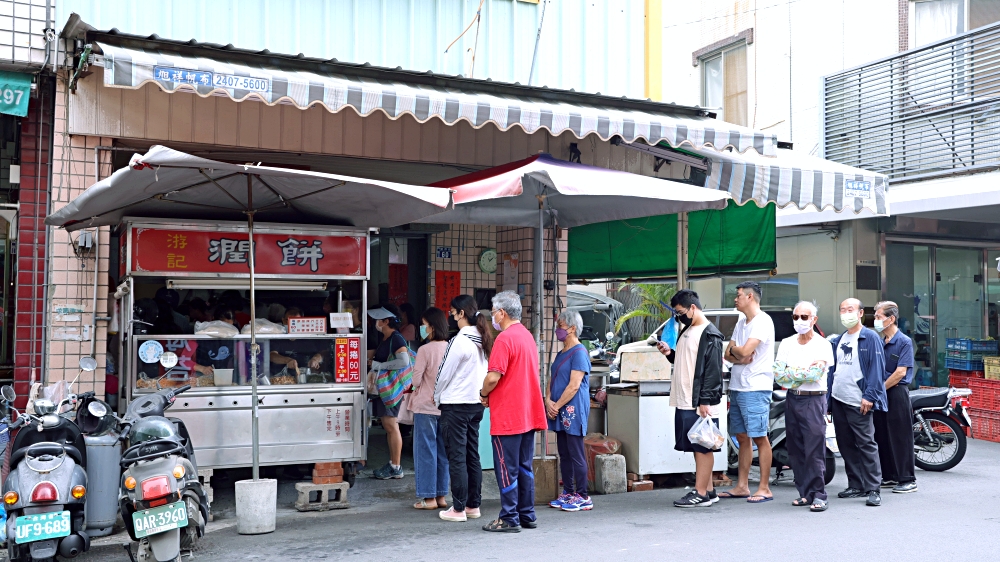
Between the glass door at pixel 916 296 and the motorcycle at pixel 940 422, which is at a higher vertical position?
the glass door at pixel 916 296

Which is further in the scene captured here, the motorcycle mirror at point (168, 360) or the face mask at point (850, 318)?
the face mask at point (850, 318)

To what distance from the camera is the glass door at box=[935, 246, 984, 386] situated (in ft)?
49.9

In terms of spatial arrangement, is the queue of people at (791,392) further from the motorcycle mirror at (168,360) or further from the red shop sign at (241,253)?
the motorcycle mirror at (168,360)

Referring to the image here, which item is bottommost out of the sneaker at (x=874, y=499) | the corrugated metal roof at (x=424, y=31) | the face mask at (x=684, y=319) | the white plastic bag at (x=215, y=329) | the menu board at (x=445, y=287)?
the sneaker at (x=874, y=499)

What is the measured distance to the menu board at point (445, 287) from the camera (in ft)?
38.1

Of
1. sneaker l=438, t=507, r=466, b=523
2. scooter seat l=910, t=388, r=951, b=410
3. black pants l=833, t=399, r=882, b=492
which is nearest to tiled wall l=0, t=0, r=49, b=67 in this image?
sneaker l=438, t=507, r=466, b=523

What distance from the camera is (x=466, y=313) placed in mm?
7004

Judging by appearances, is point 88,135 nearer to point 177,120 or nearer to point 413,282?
point 177,120

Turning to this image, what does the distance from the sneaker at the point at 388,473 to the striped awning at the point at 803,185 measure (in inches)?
172

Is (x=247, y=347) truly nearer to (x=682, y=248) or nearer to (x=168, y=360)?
(x=168, y=360)

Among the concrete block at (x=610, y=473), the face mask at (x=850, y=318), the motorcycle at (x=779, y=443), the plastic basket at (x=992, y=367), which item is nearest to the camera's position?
the face mask at (x=850, y=318)

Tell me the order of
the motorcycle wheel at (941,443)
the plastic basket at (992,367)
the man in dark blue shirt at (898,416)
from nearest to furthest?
the man in dark blue shirt at (898,416), the motorcycle wheel at (941,443), the plastic basket at (992,367)

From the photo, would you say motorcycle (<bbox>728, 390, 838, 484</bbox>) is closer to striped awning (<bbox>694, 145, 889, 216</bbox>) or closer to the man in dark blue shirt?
the man in dark blue shirt

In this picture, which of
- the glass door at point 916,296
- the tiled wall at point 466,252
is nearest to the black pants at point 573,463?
the tiled wall at point 466,252
